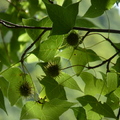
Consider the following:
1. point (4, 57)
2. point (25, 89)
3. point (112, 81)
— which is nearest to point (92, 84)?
point (112, 81)

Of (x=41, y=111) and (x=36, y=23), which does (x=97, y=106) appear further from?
(x=36, y=23)

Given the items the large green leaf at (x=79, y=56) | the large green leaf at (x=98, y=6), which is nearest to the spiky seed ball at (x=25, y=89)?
the large green leaf at (x=79, y=56)

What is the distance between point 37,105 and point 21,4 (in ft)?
1.73

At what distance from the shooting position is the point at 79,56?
0.66m

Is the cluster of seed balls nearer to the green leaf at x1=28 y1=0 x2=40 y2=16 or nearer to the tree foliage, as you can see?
the tree foliage

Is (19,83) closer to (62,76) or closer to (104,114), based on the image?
(62,76)

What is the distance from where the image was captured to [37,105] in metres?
0.61

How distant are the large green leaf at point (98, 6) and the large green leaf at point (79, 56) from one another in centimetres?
10

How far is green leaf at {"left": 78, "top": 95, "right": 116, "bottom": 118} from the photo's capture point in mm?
585

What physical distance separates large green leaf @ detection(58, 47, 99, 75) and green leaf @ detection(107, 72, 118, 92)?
0.06 m

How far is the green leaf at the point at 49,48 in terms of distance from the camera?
601 millimetres

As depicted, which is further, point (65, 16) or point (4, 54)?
point (4, 54)

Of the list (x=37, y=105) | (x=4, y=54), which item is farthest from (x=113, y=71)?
(x=4, y=54)

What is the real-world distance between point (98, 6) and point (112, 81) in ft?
0.59
